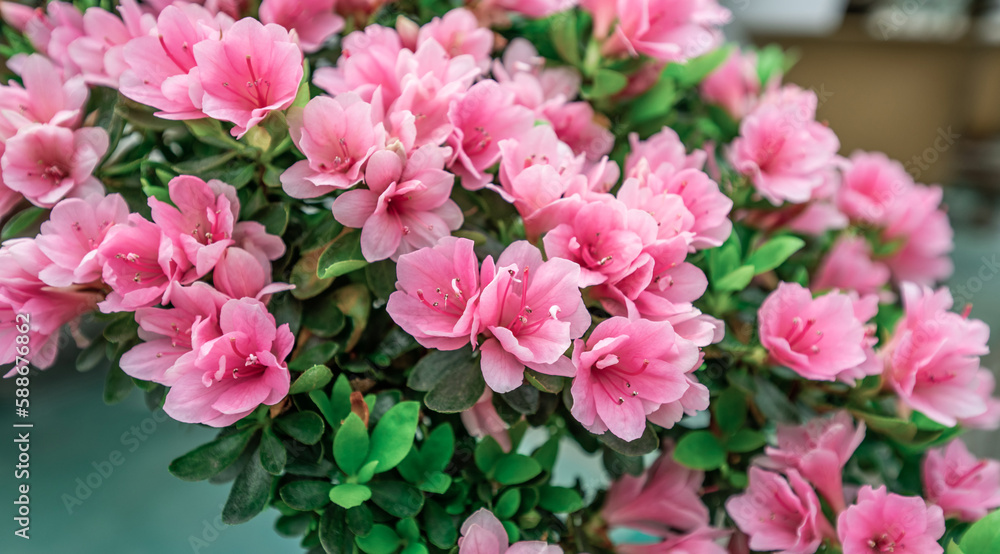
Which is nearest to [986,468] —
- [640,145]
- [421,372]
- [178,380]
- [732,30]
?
[640,145]

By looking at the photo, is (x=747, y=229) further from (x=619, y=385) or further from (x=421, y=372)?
(x=421, y=372)

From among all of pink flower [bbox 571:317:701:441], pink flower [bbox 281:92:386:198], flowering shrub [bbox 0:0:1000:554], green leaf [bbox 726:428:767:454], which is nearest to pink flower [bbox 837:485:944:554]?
flowering shrub [bbox 0:0:1000:554]

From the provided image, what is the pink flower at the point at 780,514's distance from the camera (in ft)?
1.98

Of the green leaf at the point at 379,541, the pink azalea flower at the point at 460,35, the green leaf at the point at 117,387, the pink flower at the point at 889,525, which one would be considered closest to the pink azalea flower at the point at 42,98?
the green leaf at the point at 117,387

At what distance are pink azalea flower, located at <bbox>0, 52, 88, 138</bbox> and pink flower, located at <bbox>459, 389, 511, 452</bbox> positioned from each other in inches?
17.8

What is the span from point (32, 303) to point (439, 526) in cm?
39

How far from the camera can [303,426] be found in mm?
557

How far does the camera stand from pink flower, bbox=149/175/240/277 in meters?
0.52

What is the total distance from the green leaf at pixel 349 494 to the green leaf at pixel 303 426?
45 millimetres

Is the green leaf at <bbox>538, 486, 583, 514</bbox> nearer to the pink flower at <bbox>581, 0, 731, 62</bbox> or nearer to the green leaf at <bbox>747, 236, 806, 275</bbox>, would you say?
the green leaf at <bbox>747, 236, 806, 275</bbox>

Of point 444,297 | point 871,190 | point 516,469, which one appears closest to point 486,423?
point 516,469

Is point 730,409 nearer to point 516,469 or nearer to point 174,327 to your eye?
point 516,469

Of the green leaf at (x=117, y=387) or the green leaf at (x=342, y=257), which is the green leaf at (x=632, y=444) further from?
the green leaf at (x=117, y=387)

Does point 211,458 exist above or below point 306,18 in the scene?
below
